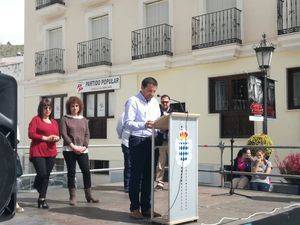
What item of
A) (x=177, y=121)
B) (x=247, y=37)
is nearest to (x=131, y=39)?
(x=247, y=37)

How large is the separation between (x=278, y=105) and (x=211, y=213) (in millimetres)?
7530

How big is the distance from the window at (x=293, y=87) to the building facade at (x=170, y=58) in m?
0.03

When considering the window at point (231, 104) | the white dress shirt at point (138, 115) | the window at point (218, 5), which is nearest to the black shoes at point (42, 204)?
the white dress shirt at point (138, 115)

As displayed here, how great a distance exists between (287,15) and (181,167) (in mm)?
8884

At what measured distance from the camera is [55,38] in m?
21.0

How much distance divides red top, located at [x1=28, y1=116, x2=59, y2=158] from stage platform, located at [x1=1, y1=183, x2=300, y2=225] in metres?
0.82

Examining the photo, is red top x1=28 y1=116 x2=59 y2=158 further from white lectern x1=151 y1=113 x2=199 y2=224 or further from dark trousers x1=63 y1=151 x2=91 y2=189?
white lectern x1=151 y1=113 x2=199 y2=224

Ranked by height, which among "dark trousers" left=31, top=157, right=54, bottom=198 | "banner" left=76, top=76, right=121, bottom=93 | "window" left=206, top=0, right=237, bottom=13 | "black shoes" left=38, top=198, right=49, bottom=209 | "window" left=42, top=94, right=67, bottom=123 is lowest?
"black shoes" left=38, top=198, right=49, bottom=209

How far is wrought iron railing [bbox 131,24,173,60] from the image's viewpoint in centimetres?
1633

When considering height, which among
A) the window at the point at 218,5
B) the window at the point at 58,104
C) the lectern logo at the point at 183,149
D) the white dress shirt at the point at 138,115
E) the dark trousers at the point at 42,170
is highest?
the window at the point at 218,5

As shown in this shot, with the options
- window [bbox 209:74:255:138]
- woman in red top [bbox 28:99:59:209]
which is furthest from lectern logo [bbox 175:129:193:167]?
window [bbox 209:74:255:138]

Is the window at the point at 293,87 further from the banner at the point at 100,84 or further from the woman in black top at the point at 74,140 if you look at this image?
the woman in black top at the point at 74,140

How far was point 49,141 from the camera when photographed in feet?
23.3

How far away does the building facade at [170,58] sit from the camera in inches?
539
